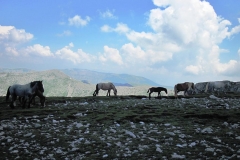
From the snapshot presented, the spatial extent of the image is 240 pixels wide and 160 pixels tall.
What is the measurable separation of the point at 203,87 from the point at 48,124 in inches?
1764

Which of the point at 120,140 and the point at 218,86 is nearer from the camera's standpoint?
the point at 120,140

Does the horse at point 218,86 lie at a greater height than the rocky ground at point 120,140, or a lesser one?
greater

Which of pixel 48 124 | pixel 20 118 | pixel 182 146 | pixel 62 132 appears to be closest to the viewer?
pixel 182 146

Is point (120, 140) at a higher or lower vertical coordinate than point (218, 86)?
lower

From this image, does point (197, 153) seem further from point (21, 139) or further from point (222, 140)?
point (21, 139)

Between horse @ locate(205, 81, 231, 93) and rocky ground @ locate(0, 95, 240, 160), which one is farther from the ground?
horse @ locate(205, 81, 231, 93)

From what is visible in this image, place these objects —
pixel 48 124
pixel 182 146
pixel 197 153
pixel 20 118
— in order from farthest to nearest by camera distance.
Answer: pixel 20 118, pixel 48 124, pixel 182 146, pixel 197 153

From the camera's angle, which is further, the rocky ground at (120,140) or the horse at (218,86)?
the horse at (218,86)

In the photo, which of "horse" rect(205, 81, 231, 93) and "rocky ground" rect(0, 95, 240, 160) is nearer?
"rocky ground" rect(0, 95, 240, 160)

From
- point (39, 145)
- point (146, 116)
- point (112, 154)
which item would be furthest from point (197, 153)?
point (146, 116)

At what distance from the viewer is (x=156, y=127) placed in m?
11.7

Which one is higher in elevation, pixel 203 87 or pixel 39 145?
pixel 203 87

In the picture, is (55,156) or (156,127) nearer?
(55,156)

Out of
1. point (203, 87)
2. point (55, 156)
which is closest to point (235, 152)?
point (55, 156)
